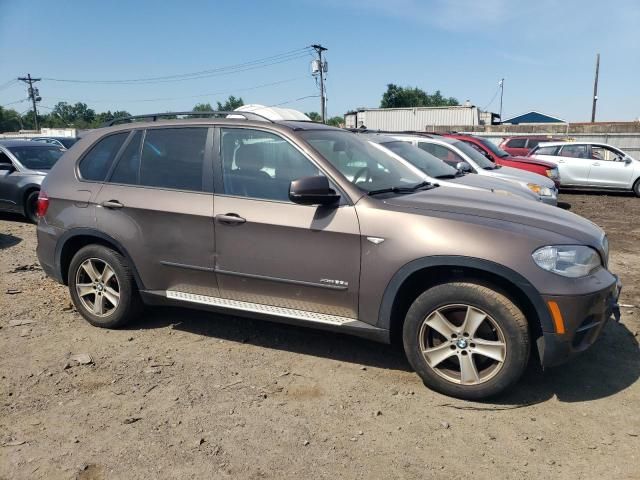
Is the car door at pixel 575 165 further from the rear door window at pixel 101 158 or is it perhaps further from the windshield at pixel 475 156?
the rear door window at pixel 101 158

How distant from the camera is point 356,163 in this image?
4191 mm

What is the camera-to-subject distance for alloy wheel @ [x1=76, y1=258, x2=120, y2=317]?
461 centimetres

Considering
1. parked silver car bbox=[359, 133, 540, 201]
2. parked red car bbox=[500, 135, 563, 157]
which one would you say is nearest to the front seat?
parked silver car bbox=[359, 133, 540, 201]

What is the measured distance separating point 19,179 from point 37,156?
868 millimetres

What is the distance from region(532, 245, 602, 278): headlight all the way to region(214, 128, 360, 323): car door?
1.15 meters

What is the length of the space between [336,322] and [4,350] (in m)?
2.74

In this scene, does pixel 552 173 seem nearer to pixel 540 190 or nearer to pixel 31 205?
pixel 540 190

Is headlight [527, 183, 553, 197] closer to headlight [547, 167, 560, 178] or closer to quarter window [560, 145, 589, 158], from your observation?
headlight [547, 167, 560, 178]

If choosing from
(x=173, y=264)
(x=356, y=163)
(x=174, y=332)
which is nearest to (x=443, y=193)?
(x=356, y=163)

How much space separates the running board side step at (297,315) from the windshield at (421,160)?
3.86 metres

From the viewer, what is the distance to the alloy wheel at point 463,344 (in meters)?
3.33

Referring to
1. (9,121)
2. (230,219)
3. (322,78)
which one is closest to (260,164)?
(230,219)

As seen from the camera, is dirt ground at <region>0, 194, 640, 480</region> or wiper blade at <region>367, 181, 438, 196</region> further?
wiper blade at <region>367, 181, 438, 196</region>

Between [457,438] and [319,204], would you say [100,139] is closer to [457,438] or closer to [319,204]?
[319,204]
